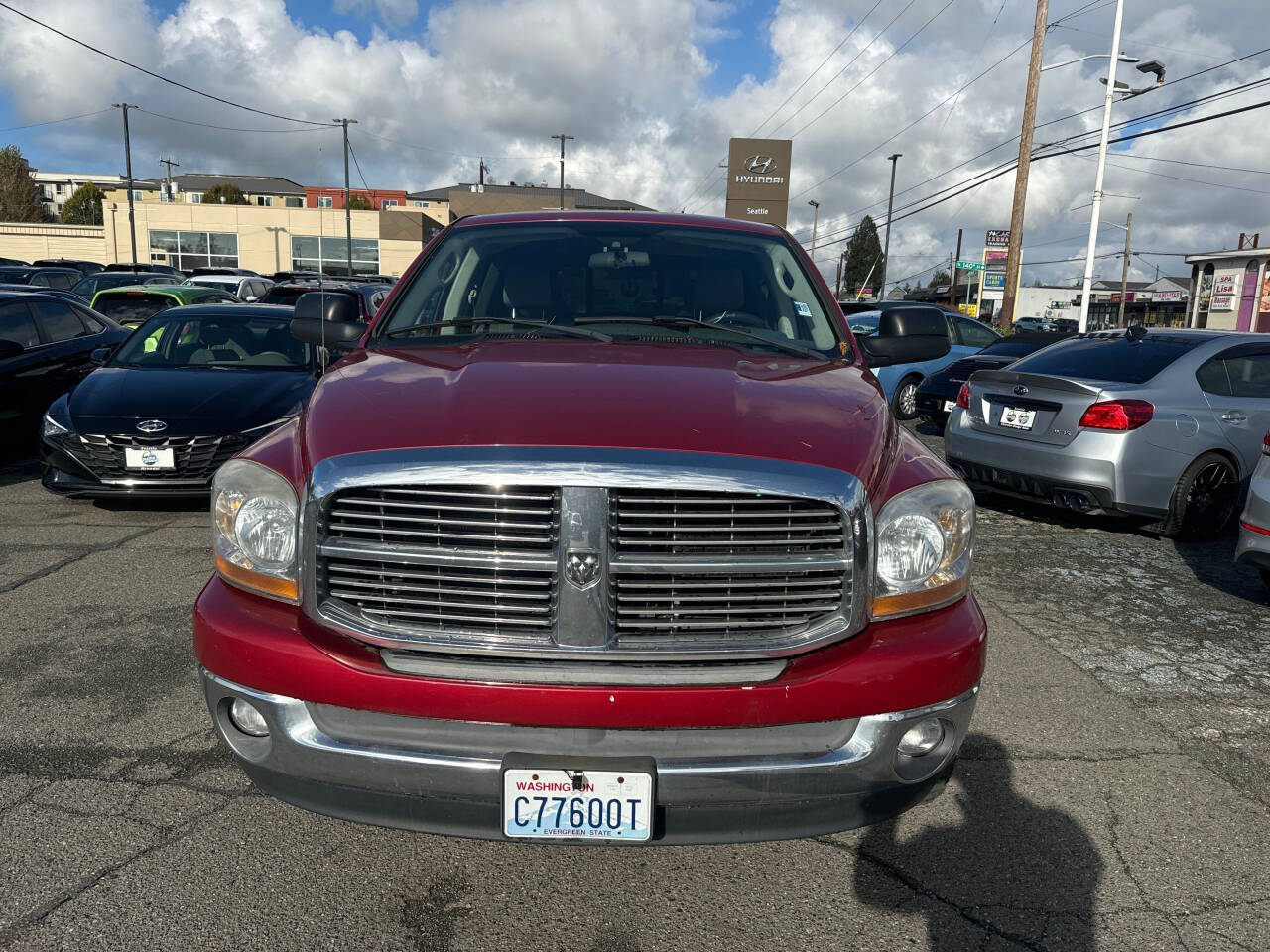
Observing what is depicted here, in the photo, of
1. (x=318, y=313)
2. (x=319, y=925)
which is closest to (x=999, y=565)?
(x=318, y=313)

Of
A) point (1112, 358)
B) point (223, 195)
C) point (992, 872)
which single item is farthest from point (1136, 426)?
point (223, 195)

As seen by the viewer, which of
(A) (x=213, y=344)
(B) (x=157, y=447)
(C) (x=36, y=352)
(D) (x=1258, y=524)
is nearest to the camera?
(D) (x=1258, y=524)

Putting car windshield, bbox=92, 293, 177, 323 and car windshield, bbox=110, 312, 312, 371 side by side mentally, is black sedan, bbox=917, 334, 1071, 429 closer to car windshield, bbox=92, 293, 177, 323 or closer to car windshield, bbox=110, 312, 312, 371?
car windshield, bbox=110, 312, 312, 371

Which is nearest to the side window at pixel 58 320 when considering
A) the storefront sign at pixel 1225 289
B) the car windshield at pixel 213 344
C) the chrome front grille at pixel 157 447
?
the car windshield at pixel 213 344

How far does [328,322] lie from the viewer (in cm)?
394

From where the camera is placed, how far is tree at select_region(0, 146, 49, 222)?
71938 mm

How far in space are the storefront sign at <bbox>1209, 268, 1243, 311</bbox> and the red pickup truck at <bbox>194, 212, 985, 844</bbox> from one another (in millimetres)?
55027

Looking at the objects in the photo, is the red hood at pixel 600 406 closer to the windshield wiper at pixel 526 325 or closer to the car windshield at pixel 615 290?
the windshield wiper at pixel 526 325

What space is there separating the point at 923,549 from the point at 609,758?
36.5 inches

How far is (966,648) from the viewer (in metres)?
2.39

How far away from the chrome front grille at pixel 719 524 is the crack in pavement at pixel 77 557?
14.7ft

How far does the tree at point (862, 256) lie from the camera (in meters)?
115

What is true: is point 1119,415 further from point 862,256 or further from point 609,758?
point 862,256

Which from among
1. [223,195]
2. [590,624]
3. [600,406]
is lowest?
[590,624]
